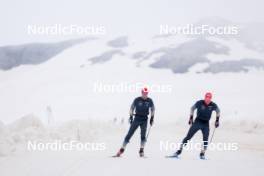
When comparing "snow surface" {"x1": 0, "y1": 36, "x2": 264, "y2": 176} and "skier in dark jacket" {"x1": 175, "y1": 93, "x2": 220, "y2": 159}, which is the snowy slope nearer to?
"snow surface" {"x1": 0, "y1": 36, "x2": 264, "y2": 176}

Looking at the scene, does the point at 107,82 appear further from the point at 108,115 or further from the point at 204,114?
the point at 204,114

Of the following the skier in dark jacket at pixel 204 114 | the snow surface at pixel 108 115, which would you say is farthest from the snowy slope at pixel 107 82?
the skier in dark jacket at pixel 204 114

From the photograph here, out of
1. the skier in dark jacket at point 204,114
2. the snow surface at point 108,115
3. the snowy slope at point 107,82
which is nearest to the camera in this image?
the snow surface at point 108,115

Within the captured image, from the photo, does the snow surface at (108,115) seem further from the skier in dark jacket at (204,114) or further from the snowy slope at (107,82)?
the skier in dark jacket at (204,114)

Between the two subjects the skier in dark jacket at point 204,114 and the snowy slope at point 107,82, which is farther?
the snowy slope at point 107,82

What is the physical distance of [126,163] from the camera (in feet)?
38.4

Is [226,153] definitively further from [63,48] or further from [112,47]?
[63,48]

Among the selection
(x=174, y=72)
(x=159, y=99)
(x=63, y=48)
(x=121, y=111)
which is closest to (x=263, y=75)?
(x=174, y=72)

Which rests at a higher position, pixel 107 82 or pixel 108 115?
pixel 107 82

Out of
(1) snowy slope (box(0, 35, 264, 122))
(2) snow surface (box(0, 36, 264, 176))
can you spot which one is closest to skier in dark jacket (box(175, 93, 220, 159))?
(2) snow surface (box(0, 36, 264, 176))

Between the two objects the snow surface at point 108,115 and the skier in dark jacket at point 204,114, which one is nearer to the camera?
the snow surface at point 108,115

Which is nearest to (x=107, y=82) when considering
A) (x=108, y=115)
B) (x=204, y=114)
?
(x=108, y=115)

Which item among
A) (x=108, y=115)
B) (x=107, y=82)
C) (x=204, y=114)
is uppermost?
(x=107, y=82)

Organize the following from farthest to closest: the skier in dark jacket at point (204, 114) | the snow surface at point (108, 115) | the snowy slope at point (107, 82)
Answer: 1. the snowy slope at point (107, 82)
2. the skier in dark jacket at point (204, 114)
3. the snow surface at point (108, 115)
